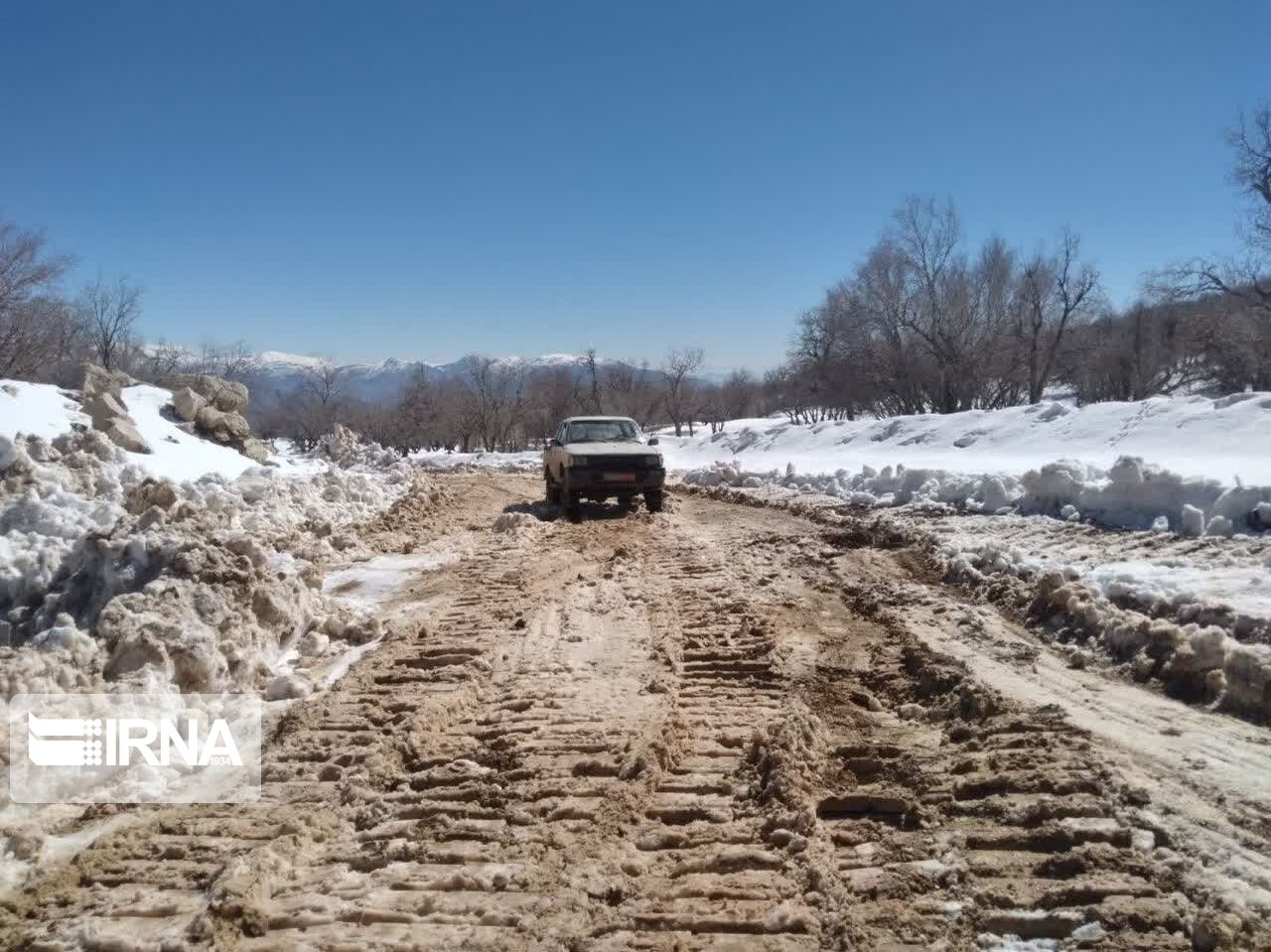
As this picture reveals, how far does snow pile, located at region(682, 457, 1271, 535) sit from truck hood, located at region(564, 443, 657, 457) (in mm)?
3931

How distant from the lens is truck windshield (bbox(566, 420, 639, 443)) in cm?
1472

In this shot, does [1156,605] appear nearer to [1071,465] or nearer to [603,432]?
[1071,465]

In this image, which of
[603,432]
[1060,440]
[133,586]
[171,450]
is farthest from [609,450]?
[1060,440]

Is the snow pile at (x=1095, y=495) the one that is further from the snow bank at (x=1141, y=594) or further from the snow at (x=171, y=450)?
the snow at (x=171, y=450)

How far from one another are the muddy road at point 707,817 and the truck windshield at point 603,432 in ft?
28.9

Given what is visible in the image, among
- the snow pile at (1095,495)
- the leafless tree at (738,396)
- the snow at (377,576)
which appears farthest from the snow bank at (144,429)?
the leafless tree at (738,396)

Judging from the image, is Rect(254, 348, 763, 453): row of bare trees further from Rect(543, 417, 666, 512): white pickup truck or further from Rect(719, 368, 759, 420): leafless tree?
Rect(543, 417, 666, 512): white pickup truck

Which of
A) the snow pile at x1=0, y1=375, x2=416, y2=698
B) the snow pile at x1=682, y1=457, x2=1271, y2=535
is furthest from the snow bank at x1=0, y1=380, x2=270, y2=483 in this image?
the snow pile at x1=682, y1=457, x2=1271, y2=535

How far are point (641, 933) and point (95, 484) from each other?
26.9ft

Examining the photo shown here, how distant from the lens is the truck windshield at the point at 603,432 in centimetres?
1472

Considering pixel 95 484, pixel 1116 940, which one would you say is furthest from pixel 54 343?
pixel 1116 940

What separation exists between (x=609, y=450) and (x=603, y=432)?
131 centimetres

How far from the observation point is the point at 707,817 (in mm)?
3527

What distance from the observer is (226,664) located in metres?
5.18
